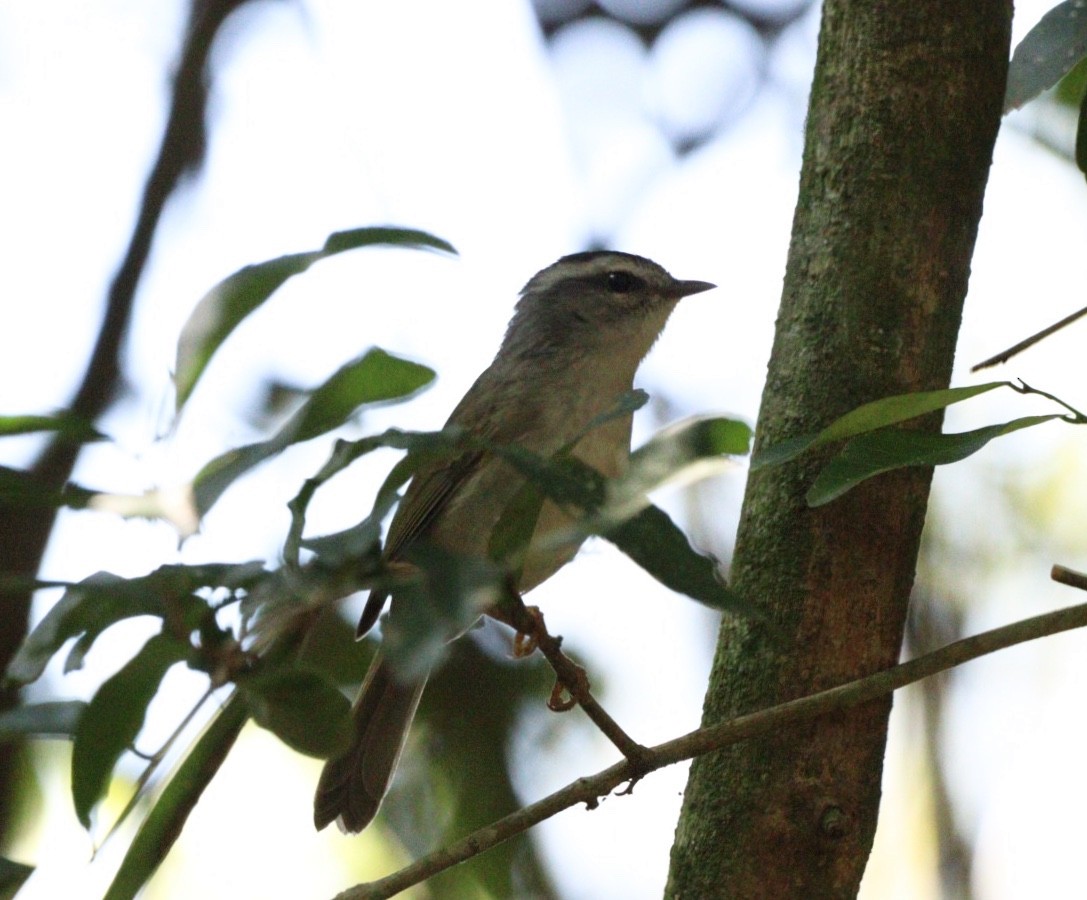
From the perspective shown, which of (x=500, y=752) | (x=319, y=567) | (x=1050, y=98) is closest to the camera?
(x=319, y=567)

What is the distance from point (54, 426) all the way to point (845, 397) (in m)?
1.53

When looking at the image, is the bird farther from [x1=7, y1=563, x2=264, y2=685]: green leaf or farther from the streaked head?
[x1=7, y1=563, x2=264, y2=685]: green leaf

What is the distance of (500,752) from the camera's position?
17.0ft

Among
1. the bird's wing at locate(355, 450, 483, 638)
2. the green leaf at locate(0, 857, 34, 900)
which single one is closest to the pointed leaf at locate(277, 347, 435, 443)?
the green leaf at locate(0, 857, 34, 900)

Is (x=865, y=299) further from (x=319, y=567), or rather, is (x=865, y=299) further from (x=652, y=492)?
(x=319, y=567)

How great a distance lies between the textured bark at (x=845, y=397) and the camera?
249cm

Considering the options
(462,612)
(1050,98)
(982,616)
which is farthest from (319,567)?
(982,616)

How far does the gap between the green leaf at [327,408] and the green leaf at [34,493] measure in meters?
0.15

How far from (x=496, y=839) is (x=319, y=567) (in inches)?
39.2

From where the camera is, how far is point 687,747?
231 cm

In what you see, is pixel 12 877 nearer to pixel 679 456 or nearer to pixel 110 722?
pixel 110 722

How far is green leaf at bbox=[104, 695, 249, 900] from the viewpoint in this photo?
1.86m

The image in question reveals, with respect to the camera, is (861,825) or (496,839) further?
(861,825)

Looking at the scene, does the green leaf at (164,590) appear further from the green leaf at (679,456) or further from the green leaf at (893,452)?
the green leaf at (893,452)
